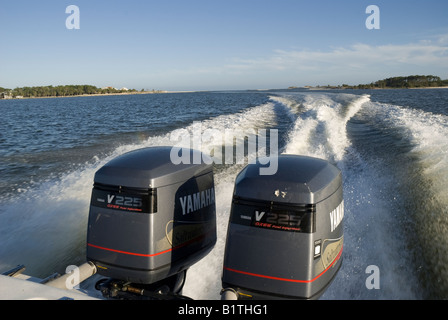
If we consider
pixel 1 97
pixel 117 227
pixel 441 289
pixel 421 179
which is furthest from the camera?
pixel 1 97

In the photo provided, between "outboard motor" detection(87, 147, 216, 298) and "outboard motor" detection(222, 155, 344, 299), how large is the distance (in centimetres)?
47

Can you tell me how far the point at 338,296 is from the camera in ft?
8.35

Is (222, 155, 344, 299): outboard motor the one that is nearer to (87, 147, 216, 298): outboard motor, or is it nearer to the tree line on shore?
(87, 147, 216, 298): outboard motor

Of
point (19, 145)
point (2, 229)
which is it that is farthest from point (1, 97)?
point (2, 229)

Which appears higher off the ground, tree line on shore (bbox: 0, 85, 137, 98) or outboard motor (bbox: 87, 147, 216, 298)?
tree line on shore (bbox: 0, 85, 137, 98)

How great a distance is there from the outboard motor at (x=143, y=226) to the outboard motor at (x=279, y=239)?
1.54 ft

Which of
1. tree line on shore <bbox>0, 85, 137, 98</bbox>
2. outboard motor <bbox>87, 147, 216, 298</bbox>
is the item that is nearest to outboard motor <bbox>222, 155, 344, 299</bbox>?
outboard motor <bbox>87, 147, 216, 298</bbox>

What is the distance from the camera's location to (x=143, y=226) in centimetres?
219

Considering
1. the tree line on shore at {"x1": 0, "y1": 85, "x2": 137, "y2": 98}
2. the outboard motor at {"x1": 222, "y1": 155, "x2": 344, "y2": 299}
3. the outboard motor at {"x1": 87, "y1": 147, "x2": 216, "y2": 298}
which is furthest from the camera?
the tree line on shore at {"x1": 0, "y1": 85, "x2": 137, "y2": 98}

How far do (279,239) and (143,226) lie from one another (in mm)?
890

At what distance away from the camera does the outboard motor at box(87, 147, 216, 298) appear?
220 cm
